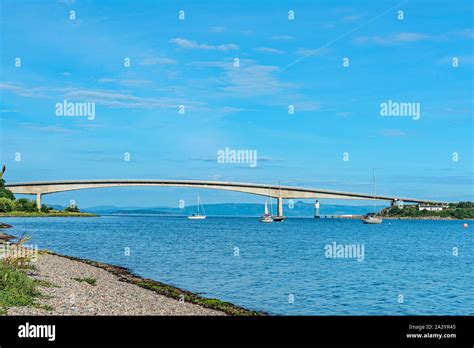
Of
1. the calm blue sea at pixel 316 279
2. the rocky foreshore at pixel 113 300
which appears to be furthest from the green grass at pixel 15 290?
the calm blue sea at pixel 316 279

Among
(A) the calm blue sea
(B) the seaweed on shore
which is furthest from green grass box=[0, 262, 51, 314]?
(A) the calm blue sea

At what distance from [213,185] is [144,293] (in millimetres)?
111272

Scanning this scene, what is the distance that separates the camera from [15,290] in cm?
1666

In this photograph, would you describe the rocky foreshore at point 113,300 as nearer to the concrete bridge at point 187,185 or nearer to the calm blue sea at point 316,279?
the calm blue sea at point 316,279

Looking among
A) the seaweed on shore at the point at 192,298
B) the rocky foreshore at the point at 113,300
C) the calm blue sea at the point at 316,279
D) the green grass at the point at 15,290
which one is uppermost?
the green grass at the point at 15,290

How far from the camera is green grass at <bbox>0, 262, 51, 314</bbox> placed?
1562 cm

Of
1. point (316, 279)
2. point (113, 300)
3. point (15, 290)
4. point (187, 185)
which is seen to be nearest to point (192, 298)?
point (113, 300)

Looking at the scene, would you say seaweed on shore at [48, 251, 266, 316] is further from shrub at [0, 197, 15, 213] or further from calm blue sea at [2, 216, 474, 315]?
shrub at [0, 197, 15, 213]

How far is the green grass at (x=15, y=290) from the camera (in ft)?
51.2

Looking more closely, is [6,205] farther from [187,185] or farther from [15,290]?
[15,290]

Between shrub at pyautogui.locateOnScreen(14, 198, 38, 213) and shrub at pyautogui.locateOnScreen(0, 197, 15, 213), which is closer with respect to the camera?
shrub at pyautogui.locateOnScreen(0, 197, 15, 213)
